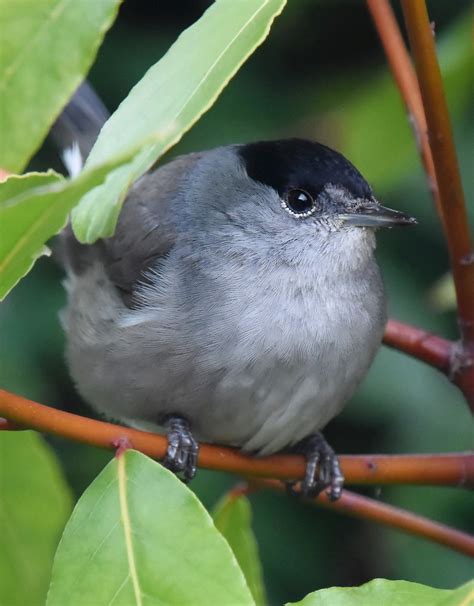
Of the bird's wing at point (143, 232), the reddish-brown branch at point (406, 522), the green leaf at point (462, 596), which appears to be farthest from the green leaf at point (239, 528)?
the green leaf at point (462, 596)

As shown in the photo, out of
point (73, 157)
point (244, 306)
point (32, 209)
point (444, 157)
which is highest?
point (73, 157)

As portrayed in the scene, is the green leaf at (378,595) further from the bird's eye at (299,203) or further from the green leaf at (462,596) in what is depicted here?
the bird's eye at (299,203)

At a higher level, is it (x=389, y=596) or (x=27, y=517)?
(x=27, y=517)

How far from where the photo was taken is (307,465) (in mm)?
2447

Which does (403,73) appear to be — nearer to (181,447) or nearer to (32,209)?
(181,447)

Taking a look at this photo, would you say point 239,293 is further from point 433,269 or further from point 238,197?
point 433,269

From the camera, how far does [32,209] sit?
131 centimetres

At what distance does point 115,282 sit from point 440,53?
42.5 inches

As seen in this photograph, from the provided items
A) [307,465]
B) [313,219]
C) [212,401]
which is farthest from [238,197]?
[307,465]

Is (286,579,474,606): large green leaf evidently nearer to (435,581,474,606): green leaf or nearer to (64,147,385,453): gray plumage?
(435,581,474,606): green leaf

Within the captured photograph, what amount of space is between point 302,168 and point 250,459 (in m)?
1.03

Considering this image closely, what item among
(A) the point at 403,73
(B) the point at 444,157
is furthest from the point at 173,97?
(A) the point at 403,73

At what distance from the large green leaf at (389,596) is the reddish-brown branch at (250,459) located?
1.27 ft

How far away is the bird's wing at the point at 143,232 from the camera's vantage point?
2766mm
